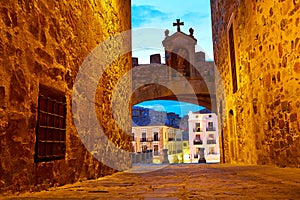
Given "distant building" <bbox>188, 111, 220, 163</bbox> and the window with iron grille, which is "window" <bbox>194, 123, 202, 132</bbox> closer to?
"distant building" <bbox>188, 111, 220, 163</bbox>

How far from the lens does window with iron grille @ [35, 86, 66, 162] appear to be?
2629mm

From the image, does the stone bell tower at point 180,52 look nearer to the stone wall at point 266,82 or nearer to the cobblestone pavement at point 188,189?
the stone wall at point 266,82

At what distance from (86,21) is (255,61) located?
318 cm

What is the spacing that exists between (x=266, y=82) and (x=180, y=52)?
7.78 metres

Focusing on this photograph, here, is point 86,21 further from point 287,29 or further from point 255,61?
point 255,61

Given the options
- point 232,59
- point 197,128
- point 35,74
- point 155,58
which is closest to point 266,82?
point 232,59

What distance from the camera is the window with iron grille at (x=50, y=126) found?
2629 mm

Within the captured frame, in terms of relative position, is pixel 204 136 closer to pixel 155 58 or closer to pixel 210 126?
pixel 210 126

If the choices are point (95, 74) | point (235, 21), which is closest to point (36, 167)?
point (95, 74)

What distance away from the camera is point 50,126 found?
9.30 ft

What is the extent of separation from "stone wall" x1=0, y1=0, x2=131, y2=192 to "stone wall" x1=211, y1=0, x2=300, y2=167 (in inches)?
106

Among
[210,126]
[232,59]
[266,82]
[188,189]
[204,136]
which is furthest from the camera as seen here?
[210,126]

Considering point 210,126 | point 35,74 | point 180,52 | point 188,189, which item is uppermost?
A: point 180,52

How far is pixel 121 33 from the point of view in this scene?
18.9 ft
